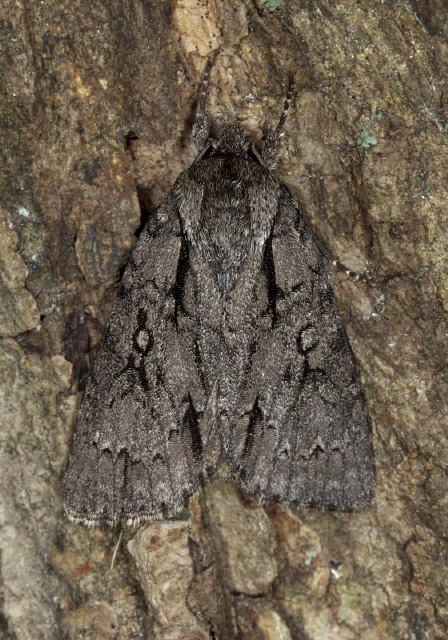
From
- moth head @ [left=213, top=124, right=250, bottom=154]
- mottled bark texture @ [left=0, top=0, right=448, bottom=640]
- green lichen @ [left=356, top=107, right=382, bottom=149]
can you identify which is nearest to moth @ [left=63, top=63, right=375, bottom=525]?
moth head @ [left=213, top=124, right=250, bottom=154]

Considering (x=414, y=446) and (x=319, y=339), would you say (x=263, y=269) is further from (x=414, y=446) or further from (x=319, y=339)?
(x=414, y=446)

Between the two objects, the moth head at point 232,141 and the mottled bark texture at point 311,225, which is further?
the moth head at point 232,141

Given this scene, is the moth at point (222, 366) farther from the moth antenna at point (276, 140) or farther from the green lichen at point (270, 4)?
the green lichen at point (270, 4)

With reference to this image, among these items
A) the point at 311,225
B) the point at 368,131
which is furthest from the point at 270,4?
the point at 311,225

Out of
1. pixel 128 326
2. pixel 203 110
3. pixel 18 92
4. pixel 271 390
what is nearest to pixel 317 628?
pixel 271 390

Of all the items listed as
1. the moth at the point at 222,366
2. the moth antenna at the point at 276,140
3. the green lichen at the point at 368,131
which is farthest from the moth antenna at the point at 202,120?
the green lichen at the point at 368,131

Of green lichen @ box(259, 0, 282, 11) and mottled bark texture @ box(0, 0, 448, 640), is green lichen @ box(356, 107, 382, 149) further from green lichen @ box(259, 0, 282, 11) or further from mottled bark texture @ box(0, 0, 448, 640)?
green lichen @ box(259, 0, 282, 11)
